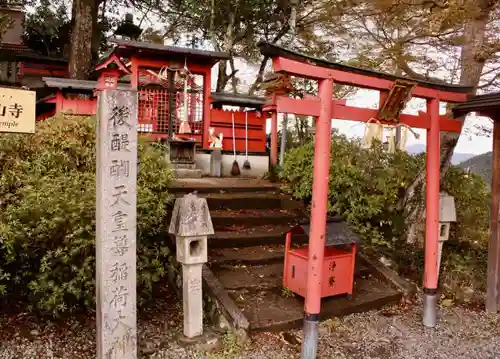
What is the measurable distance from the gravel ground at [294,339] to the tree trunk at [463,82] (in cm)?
248

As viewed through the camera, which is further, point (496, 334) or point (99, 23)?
point (99, 23)

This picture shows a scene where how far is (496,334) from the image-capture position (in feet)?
18.9

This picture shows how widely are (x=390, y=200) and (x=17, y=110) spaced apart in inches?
259

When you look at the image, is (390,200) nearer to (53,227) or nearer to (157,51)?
(53,227)

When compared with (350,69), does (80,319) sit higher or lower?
lower

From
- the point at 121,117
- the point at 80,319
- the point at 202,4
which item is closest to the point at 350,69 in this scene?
the point at 121,117

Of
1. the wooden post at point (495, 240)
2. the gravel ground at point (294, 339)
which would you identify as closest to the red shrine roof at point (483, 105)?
the wooden post at point (495, 240)

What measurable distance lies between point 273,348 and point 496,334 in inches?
123

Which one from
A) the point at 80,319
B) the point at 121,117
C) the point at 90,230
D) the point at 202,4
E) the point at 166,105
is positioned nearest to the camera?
the point at 121,117

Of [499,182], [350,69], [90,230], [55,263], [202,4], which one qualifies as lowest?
[55,263]

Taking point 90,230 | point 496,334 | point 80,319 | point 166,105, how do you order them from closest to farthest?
point 90,230, point 80,319, point 496,334, point 166,105

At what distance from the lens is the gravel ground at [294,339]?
4586 millimetres

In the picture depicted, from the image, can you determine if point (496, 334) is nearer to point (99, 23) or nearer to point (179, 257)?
point (179, 257)

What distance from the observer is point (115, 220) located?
409 centimetres
